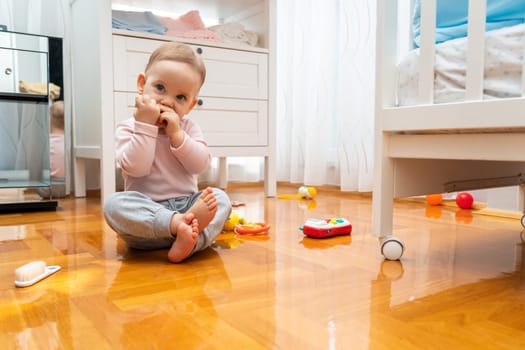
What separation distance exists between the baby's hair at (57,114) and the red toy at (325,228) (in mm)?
1055

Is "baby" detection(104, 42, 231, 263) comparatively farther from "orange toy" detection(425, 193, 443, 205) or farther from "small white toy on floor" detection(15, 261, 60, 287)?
"orange toy" detection(425, 193, 443, 205)

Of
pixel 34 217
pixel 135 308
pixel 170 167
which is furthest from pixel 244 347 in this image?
pixel 34 217

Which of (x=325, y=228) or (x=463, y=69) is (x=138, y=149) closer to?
(x=325, y=228)

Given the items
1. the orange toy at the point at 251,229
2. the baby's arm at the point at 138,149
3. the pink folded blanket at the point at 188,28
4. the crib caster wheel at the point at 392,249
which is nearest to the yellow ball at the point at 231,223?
the orange toy at the point at 251,229

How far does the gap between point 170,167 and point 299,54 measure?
1516mm

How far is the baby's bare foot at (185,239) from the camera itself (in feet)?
2.93

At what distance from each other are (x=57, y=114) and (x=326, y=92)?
1.13 m

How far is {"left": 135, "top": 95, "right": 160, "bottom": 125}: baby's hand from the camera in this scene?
0.92m

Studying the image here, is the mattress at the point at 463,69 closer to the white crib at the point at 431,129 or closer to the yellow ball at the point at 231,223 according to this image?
the white crib at the point at 431,129

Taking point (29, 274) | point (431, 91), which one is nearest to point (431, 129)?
point (431, 91)

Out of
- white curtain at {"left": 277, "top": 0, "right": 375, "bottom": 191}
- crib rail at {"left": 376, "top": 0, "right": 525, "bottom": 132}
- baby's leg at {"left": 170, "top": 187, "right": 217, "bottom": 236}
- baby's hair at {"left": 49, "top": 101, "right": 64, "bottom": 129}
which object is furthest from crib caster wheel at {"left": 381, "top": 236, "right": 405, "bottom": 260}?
baby's hair at {"left": 49, "top": 101, "right": 64, "bottom": 129}

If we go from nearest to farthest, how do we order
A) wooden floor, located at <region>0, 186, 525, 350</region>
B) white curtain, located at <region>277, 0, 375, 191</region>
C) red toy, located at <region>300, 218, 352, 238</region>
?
wooden floor, located at <region>0, 186, 525, 350</region> → red toy, located at <region>300, 218, 352, 238</region> → white curtain, located at <region>277, 0, 375, 191</region>

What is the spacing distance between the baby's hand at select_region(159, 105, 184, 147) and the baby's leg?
5.2 inches

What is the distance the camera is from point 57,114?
1.75 m
